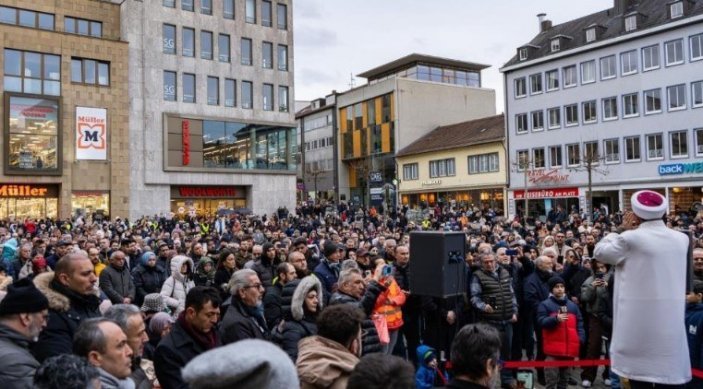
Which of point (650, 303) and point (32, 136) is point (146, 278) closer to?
point (650, 303)

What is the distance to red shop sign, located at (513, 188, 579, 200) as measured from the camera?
43281 mm

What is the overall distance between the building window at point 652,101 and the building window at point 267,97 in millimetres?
24729

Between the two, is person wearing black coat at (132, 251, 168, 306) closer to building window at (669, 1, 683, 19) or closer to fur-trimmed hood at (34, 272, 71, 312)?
fur-trimmed hood at (34, 272, 71, 312)

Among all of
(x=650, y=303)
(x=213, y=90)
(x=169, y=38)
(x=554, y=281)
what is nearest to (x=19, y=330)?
(x=650, y=303)

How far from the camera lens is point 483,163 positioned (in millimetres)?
50062

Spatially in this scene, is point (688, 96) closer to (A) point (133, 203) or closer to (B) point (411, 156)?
(B) point (411, 156)

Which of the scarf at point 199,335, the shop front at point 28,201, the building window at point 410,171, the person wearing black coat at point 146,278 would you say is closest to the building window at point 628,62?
the building window at point 410,171

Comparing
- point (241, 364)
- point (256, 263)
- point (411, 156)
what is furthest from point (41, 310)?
point (411, 156)

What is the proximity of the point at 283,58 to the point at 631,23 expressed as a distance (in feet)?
77.0

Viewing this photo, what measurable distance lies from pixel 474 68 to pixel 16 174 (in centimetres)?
4461

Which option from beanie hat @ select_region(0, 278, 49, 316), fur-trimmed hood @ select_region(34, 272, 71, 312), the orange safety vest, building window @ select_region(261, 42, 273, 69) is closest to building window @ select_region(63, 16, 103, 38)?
building window @ select_region(261, 42, 273, 69)

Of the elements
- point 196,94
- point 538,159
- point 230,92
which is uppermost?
point 230,92

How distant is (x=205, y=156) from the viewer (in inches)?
1612

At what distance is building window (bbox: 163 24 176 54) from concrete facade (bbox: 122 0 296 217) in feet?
0.77
